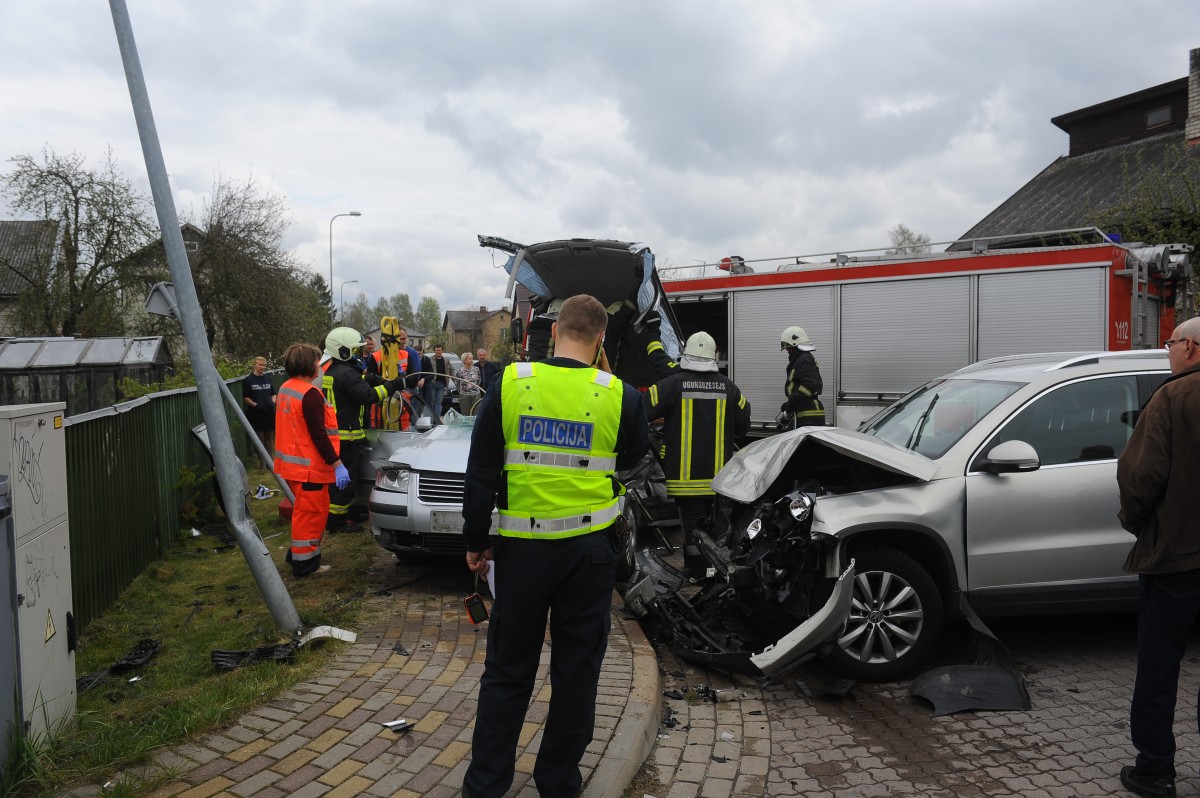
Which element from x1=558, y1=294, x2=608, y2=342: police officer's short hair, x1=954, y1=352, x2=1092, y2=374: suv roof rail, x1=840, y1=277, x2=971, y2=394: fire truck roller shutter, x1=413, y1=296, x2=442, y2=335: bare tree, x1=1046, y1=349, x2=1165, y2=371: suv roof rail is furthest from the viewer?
x1=413, y1=296, x2=442, y2=335: bare tree

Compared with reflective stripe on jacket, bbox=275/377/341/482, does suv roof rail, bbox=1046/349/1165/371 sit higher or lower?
higher

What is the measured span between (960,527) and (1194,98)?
2483 centimetres

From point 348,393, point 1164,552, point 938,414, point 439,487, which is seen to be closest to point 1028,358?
point 938,414

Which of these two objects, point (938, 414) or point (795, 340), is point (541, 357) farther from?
point (938, 414)

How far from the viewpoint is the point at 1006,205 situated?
28.2 metres

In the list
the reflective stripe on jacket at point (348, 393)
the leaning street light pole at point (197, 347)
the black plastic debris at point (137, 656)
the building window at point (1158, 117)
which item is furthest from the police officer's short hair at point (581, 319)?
the building window at point (1158, 117)

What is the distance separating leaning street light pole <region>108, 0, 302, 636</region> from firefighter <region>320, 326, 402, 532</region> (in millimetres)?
2383

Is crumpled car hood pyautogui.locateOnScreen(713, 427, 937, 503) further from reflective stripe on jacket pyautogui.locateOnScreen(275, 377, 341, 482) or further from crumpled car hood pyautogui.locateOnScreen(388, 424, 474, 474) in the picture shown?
reflective stripe on jacket pyautogui.locateOnScreen(275, 377, 341, 482)

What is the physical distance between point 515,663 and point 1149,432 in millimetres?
2695

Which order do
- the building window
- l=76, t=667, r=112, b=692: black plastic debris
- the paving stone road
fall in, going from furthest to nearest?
the building window → l=76, t=667, r=112, b=692: black plastic debris → the paving stone road

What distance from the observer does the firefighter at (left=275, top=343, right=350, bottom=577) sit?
597 centimetres

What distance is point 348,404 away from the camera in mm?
7559

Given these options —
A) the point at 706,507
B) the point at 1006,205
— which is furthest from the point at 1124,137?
the point at 706,507

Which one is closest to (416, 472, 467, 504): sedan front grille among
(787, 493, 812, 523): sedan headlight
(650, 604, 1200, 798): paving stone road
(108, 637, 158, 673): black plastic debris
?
(108, 637, 158, 673): black plastic debris
